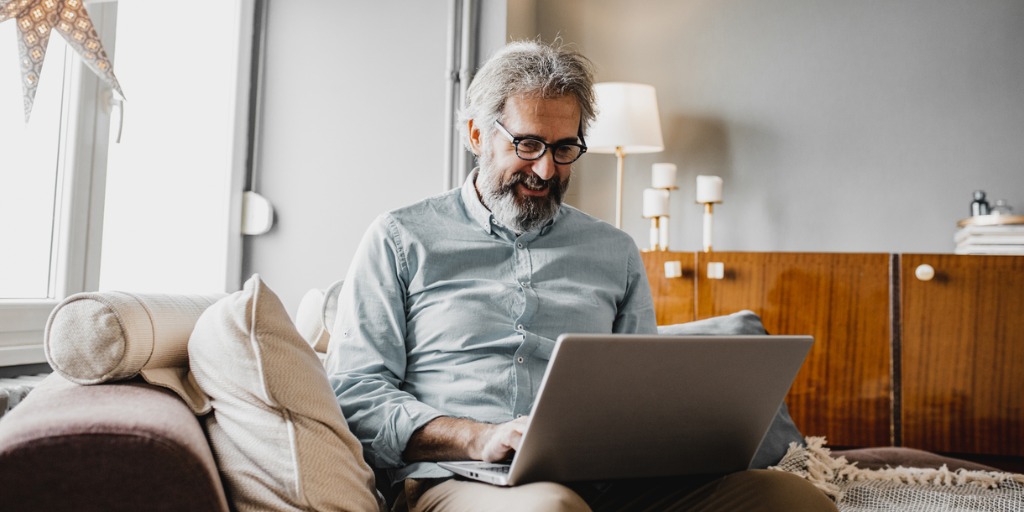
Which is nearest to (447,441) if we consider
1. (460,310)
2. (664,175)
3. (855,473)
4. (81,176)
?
(460,310)

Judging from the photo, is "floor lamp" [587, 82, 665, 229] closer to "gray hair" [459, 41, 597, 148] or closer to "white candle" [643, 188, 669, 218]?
"white candle" [643, 188, 669, 218]

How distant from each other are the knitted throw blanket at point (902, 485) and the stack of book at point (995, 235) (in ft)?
3.06

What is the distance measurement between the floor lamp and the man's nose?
1305mm

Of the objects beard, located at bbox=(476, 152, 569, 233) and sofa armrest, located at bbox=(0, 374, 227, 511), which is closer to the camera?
sofa armrest, located at bbox=(0, 374, 227, 511)

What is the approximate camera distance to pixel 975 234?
237cm

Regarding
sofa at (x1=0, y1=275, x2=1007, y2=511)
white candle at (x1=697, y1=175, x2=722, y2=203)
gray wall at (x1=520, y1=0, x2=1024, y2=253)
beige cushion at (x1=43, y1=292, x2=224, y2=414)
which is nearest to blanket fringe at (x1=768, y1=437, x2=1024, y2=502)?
sofa at (x1=0, y1=275, x2=1007, y2=511)

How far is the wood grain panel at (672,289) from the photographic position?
8.05ft

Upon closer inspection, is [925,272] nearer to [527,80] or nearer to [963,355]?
[963,355]

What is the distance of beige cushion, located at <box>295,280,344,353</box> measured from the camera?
1.73 meters

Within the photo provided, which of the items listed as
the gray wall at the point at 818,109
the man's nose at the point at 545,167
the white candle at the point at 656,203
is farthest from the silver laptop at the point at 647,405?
the gray wall at the point at 818,109

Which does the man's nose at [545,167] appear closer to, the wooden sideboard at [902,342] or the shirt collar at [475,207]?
the shirt collar at [475,207]

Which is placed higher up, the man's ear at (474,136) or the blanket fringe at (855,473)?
the man's ear at (474,136)

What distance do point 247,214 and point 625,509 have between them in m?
1.80

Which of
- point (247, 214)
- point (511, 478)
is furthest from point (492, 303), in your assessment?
point (247, 214)
